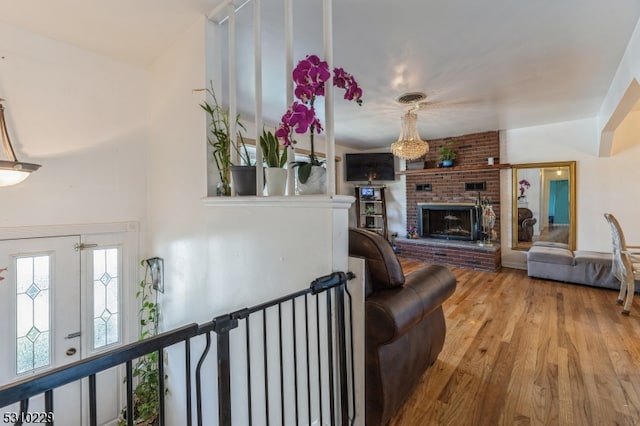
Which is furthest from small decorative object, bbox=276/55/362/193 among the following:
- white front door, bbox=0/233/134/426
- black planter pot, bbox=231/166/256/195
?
white front door, bbox=0/233/134/426

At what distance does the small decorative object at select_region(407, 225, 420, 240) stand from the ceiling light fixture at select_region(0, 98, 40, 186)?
226 inches

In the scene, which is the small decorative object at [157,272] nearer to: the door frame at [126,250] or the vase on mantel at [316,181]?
the door frame at [126,250]

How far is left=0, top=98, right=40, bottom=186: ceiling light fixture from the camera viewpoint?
192cm

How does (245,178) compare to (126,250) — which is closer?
(245,178)

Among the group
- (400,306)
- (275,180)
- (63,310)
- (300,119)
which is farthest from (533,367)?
(63,310)

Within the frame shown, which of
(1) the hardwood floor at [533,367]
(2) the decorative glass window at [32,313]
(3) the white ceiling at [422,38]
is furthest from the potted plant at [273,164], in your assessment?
(2) the decorative glass window at [32,313]

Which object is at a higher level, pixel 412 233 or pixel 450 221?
pixel 450 221

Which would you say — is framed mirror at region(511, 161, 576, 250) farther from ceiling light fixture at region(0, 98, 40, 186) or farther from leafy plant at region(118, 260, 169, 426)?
ceiling light fixture at region(0, 98, 40, 186)

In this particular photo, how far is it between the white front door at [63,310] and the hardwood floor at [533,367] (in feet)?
8.60

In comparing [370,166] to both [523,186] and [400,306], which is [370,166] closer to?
[523,186]

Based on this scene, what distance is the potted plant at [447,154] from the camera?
18.0 ft

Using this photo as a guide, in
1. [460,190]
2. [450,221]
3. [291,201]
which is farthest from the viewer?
[450,221]

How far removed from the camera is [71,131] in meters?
2.39

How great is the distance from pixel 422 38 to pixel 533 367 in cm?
262
